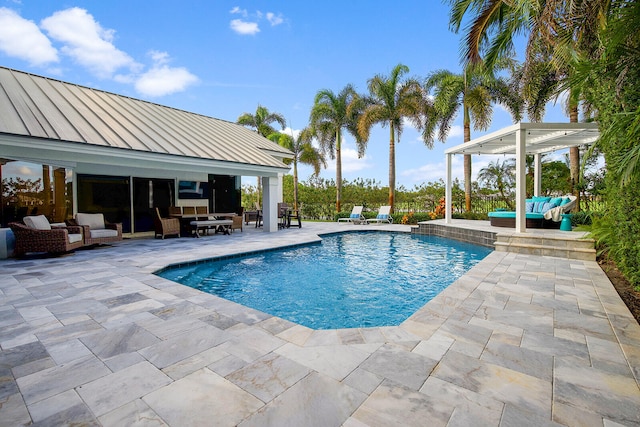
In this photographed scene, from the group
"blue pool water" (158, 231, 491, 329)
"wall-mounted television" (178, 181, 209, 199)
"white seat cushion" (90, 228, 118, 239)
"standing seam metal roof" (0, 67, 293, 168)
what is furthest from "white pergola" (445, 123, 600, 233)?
"white seat cushion" (90, 228, 118, 239)

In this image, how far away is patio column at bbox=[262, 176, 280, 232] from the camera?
12.8 metres

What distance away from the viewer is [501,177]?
17.5 meters

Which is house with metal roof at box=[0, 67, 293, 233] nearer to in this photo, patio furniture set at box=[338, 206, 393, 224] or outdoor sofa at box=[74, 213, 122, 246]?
outdoor sofa at box=[74, 213, 122, 246]

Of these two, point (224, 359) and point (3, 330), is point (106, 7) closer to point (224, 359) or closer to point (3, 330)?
point (3, 330)

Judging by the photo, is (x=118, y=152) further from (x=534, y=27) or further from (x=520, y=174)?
(x=520, y=174)

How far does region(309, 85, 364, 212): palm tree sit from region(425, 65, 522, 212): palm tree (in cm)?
476

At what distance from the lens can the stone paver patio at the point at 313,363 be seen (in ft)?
6.36

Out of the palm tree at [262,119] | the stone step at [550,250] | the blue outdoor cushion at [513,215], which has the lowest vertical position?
the stone step at [550,250]

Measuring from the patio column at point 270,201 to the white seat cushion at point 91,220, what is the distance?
18.5ft

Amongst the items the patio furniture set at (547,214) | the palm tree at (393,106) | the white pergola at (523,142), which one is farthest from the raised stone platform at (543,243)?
the palm tree at (393,106)

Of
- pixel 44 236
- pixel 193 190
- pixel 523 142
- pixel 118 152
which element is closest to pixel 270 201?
pixel 193 190

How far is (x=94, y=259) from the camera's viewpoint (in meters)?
7.17

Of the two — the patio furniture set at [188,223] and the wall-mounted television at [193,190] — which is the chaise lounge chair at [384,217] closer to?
the patio furniture set at [188,223]

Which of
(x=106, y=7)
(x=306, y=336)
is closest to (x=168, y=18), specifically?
(x=106, y=7)
